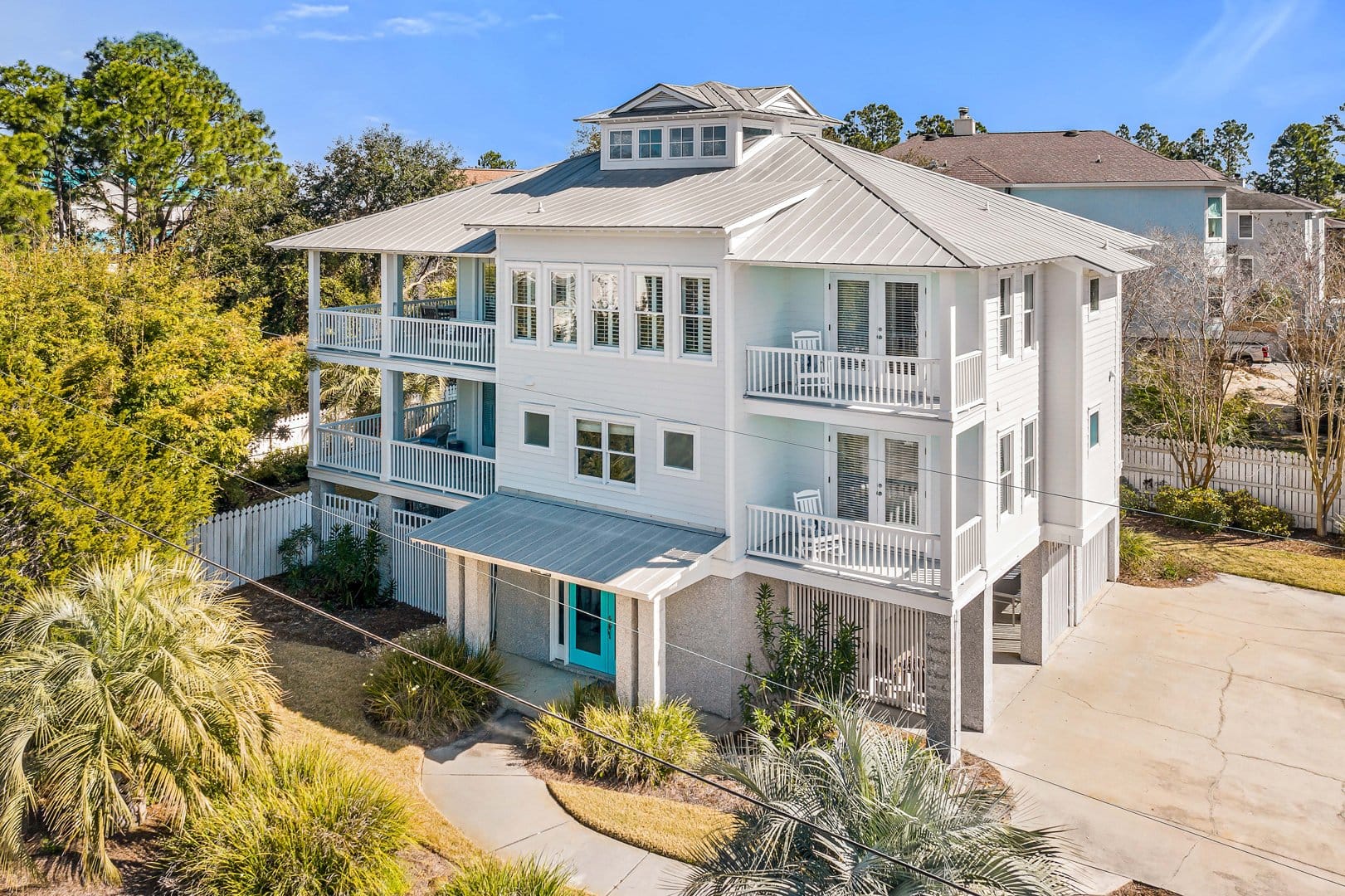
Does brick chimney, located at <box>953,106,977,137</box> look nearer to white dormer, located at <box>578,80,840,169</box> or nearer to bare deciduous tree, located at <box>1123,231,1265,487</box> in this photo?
bare deciduous tree, located at <box>1123,231,1265,487</box>

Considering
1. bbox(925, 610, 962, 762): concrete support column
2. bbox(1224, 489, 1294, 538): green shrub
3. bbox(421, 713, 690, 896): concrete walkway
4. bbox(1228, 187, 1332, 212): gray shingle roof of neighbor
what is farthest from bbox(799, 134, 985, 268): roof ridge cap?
bbox(1228, 187, 1332, 212): gray shingle roof of neighbor

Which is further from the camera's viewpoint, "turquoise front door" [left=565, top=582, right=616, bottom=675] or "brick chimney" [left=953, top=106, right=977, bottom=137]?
"brick chimney" [left=953, top=106, right=977, bottom=137]

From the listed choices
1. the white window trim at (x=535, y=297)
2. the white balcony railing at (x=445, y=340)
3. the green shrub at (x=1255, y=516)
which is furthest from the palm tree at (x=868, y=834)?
the green shrub at (x=1255, y=516)

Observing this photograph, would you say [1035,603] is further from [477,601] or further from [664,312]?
[477,601]

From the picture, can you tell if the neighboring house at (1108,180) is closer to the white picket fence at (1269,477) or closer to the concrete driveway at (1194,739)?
the white picket fence at (1269,477)

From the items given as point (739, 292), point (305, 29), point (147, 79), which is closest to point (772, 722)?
point (739, 292)

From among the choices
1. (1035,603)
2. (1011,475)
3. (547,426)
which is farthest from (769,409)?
(1035,603)
